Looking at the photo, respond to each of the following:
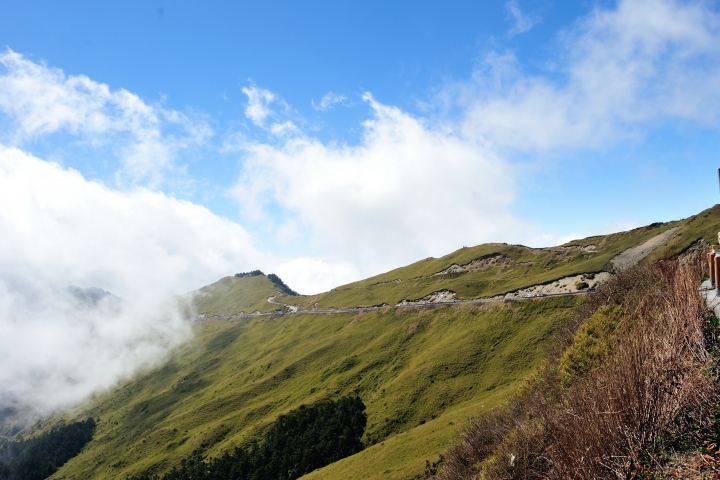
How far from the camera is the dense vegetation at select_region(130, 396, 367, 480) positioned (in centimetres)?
8298

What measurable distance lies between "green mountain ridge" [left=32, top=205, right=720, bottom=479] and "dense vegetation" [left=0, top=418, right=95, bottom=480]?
5.58 m

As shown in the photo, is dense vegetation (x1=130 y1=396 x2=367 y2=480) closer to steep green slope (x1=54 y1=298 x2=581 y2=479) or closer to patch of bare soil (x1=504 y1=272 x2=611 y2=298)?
steep green slope (x1=54 y1=298 x2=581 y2=479)

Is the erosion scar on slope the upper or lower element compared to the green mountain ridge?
upper

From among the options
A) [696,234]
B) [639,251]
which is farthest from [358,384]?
[696,234]

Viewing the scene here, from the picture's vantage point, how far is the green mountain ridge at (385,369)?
257 feet

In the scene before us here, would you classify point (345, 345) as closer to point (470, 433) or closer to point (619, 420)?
point (470, 433)

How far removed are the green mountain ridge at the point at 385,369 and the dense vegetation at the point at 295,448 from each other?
11.0 feet

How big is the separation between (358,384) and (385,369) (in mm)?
8013

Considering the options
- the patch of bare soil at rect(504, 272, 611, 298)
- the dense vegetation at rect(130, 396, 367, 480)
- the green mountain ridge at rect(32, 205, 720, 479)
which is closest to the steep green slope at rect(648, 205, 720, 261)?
the green mountain ridge at rect(32, 205, 720, 479)

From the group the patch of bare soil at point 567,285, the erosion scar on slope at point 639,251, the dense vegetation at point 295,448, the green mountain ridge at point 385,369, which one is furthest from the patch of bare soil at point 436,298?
the dense vegetation at point 295,448

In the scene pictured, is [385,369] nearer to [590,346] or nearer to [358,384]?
[358,384]

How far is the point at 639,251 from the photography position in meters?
110

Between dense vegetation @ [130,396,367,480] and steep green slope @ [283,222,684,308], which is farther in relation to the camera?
steep green slope @ [283,222,684,308]

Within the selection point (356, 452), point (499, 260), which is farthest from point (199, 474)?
point (499, 260)
